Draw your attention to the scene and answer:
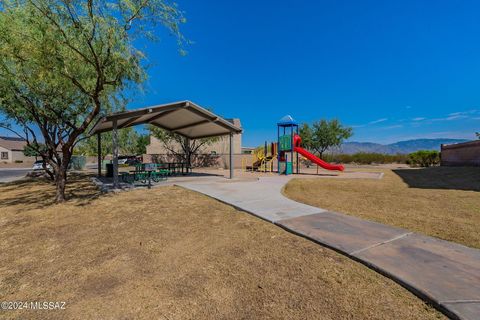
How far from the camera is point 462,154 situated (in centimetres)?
1941

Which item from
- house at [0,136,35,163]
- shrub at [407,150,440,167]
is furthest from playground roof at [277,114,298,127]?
house at [0,136,35,163]

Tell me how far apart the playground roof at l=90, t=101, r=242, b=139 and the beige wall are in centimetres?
1714

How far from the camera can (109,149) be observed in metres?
35.6

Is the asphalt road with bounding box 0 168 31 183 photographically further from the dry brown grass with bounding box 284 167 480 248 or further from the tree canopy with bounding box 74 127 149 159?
the dry brown grass with bounding box 284 167 480 248

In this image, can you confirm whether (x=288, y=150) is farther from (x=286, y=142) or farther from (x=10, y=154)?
(x=10, y=154)

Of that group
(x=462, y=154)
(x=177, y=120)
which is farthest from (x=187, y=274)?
(x=462, y=154)

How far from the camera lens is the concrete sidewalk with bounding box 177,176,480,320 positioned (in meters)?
2.35

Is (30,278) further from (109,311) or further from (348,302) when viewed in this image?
(348,302)

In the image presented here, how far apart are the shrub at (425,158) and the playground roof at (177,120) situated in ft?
74.7

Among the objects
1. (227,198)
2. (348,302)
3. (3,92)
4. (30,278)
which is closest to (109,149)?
(3,92)

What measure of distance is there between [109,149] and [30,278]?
36413 millimetres

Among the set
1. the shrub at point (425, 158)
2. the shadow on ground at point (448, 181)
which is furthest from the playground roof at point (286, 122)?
the shrub at point (425, 158)

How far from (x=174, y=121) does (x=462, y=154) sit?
21.9m

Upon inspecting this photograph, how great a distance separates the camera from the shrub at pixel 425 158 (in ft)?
82.0
